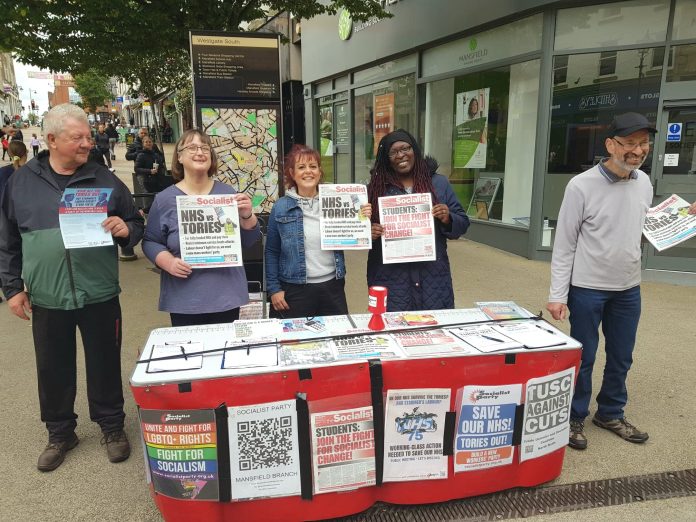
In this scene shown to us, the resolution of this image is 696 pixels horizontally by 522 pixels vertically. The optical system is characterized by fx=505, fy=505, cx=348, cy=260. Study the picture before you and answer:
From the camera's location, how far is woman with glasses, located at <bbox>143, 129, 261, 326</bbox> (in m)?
2.88

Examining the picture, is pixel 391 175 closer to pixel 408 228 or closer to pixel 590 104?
pixel 408 228

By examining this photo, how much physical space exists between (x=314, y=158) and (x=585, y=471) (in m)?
2.47

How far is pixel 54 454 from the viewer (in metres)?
3.04

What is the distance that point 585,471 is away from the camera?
2951 millimetres

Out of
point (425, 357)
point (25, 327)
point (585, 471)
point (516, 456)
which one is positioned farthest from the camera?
point (25, 327)

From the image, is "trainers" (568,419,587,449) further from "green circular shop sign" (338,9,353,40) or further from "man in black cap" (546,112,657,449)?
"green circular shop sign" (338,9,353,40)

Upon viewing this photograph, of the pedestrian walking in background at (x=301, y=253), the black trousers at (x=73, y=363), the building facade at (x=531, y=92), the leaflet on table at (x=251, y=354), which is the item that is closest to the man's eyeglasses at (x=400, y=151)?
the pedestrian walking in background at (x=301, y=253)

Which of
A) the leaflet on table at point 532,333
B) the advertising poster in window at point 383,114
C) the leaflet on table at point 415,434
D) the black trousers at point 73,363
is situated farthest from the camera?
the advertising poster in window at point 383,114

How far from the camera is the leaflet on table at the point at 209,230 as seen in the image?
275 cm

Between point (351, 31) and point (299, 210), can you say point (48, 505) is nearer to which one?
point (299, 210)

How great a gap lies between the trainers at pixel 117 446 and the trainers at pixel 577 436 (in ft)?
9.07

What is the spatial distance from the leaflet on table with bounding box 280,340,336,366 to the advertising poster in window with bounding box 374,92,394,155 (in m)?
9.53

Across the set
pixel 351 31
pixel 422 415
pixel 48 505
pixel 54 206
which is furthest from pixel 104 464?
pixel 351 31

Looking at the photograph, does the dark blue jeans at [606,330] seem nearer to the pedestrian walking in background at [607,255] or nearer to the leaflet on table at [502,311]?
the pedestrian walking in background at [607,255]
